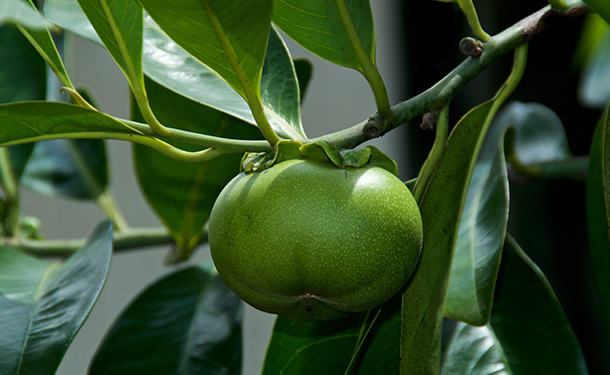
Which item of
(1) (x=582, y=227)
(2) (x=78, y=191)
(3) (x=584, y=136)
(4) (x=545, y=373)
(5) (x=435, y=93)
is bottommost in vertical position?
(1) (x=582, y=227)

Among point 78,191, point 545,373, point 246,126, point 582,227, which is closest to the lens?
point 545,373

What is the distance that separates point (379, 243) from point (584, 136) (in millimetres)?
1102

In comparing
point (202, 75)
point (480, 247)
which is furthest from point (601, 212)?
point (202, 75)

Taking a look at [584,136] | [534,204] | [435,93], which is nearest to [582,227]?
[534,204]

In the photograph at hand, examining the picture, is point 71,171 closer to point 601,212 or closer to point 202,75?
point 202,75

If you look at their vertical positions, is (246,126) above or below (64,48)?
below

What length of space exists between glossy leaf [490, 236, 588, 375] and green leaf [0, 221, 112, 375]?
36 cm

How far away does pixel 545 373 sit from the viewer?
42cm

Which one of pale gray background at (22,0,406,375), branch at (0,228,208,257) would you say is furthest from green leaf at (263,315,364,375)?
pale gray background at (22,0,406,375)

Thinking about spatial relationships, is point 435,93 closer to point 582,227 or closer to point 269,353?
point 269,353

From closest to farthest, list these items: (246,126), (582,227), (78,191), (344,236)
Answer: (344,236) → (246,126) → (78,191) → (582,227)

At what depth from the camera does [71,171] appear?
83cm

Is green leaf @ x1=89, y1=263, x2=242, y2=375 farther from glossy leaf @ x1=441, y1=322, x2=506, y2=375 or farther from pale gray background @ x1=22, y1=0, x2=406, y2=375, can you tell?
pale gray background @ x1=22, y1=0, x2=406, y2=375

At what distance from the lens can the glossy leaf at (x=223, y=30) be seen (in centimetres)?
30
